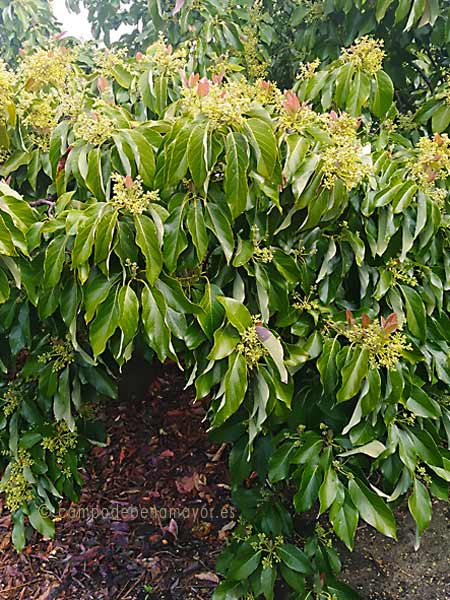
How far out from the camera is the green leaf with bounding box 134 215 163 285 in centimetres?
124

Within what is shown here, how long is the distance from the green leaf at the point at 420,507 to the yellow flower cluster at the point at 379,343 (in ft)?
1.24

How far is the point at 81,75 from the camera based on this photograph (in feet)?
6.58

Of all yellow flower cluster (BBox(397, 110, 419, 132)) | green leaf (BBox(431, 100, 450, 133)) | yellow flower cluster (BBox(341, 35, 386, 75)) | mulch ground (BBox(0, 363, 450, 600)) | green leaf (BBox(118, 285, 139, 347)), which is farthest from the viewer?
mulch ground (BBox(0, 363, 450, 600))

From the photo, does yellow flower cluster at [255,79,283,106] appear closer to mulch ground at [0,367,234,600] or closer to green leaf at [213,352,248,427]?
green leaf at [213,352,248,427]

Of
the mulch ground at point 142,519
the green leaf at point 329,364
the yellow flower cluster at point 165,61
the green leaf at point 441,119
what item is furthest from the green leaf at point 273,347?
the mulch ground at point 142,519

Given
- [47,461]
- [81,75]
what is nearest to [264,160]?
[81,75]

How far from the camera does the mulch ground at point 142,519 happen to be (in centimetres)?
236

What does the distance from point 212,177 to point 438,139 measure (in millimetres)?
651

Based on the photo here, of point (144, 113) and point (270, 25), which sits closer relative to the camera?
point (144, 113)

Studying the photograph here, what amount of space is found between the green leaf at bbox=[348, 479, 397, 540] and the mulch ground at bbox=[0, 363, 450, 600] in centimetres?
83

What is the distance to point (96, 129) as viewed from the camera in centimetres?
137

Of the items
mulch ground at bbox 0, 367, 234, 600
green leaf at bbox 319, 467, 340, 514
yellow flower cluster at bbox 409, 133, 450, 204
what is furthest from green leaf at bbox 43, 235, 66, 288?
mulch ground at bbox 0, 367, 234, 600

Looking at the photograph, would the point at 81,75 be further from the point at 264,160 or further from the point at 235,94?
the point at 264,160

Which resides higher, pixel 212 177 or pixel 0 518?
pixel 212 177
